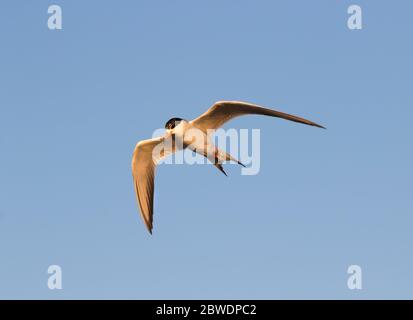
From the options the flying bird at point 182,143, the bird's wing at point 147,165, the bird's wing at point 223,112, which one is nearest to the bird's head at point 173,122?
the flying bird at point 182,143

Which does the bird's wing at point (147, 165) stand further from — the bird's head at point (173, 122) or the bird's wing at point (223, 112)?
the bird's wing at point (223, 112)

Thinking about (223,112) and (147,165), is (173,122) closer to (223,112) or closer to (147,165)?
(223,112)

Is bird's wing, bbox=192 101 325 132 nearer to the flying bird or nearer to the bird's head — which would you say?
the flying bird

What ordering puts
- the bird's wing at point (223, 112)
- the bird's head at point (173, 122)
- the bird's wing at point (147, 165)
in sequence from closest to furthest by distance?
the bird's wing at point (223, 112), the bird's head at point (173, 122), the bird's wing at point (147, 165)

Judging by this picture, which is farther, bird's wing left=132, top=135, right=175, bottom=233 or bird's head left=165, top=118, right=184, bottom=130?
bird's wing left=132, top=135, right=175, bottom=233

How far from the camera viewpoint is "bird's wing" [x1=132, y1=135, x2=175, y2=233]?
1545 centimetres

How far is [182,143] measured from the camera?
48.6ft

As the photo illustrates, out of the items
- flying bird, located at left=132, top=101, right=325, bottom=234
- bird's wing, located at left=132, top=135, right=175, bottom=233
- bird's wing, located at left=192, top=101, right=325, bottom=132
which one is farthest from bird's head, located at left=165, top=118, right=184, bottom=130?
bird's wing, located at left=132, top=135, right=175, bottom=233

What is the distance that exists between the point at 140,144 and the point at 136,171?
0.60 m

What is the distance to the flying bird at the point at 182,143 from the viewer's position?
1399 cm
